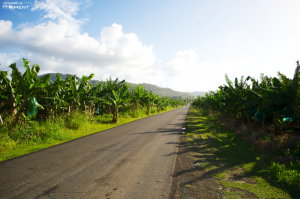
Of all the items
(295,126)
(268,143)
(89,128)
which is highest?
(295,126)

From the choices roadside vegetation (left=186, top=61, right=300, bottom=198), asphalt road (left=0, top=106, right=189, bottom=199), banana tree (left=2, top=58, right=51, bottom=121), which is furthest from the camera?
banana tree (left=2, top=58, right=51, bottom=121)

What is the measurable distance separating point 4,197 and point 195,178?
467 centimetres

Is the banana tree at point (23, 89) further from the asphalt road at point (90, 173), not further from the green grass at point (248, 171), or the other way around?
the green grass at point (248, 171)

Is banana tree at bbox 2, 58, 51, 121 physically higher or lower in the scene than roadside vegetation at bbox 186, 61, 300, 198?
higher

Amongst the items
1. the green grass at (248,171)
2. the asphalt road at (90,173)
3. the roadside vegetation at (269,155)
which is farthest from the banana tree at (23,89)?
the roadside vegetation at (269,155)

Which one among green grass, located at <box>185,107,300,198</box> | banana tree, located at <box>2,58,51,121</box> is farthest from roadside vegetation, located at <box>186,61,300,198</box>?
banana tree, located at <box>2,58,51,121</box>

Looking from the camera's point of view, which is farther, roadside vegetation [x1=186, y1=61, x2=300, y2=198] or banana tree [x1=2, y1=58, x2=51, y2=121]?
banana tree [x1=2, y1=58, x2=51, y2=121]

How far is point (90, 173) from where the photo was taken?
15.7 feet

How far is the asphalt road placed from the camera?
12.4 feet

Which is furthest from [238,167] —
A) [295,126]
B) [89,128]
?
[89,128]

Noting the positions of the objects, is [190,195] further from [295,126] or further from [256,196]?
[295,126]

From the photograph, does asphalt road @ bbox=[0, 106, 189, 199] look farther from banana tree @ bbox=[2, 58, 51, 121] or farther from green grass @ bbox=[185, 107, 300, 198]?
banana tree @ bbox=[2, 58, 51, 121]

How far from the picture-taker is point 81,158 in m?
6.07

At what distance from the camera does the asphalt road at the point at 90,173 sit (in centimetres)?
377
